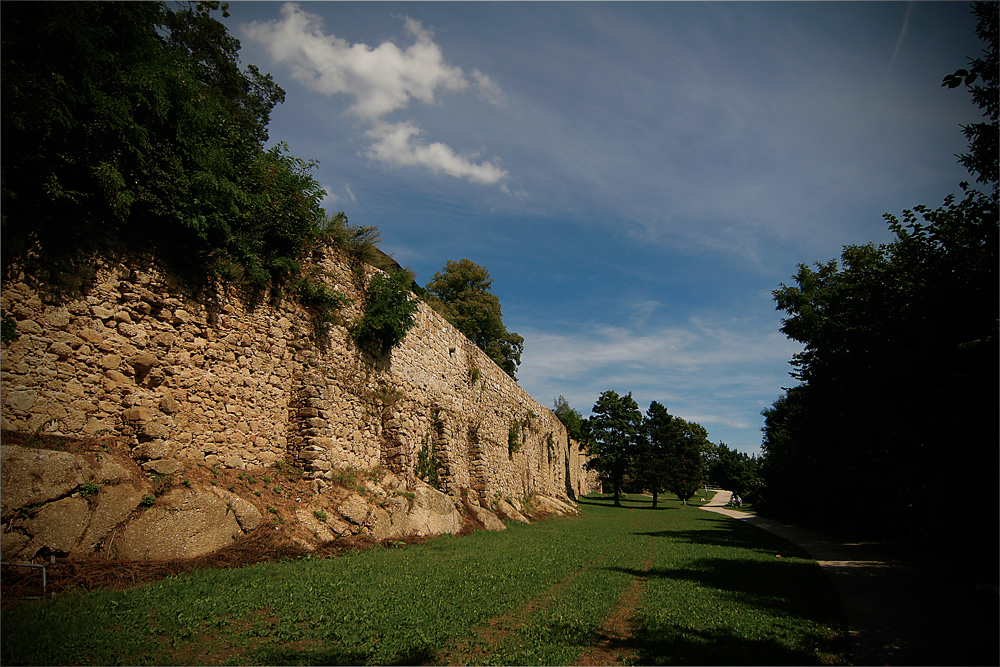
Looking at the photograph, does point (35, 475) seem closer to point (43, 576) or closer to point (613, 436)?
point (43, 576)

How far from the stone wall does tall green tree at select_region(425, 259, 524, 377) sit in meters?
17.1

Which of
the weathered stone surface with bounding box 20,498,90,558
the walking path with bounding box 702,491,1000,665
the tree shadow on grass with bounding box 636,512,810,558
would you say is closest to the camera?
the walking path with bounding box 702,491,1000,665

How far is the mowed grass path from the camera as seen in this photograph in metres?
4.09

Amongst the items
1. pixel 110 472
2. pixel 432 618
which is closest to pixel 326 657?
pixel 432 618

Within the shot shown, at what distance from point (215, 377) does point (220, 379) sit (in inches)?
4.1

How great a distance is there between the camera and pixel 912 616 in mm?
6023

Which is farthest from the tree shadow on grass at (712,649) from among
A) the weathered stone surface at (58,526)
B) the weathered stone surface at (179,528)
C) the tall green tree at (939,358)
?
the weathered stone surface at (58,526)

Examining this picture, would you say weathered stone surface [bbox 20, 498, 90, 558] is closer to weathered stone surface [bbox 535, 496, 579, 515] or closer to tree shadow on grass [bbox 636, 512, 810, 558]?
tree shadow on grass [bbox 636, 512, 810, 558]

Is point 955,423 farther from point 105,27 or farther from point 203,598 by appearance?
point 105,27

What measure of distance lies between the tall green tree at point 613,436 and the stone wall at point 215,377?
24.6 metres

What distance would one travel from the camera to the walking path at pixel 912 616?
14.5 ft

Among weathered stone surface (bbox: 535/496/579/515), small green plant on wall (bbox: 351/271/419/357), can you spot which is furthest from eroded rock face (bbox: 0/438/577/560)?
weathered stone surface (bbox: 535/496/579/515)

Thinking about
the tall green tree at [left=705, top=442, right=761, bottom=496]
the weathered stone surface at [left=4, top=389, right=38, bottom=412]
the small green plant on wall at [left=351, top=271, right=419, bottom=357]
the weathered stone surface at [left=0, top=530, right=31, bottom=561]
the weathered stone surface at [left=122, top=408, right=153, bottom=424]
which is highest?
the small green plant on wall at [left=351, top=271, right=419, bottom=357]

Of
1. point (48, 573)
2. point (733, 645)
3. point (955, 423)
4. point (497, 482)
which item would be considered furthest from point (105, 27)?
point (497, 482)
